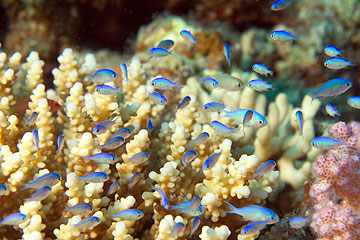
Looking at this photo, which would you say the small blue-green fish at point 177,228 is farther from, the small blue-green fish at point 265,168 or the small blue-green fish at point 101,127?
the small blue-green fish at point 101,127

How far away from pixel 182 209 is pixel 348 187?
1.63 m

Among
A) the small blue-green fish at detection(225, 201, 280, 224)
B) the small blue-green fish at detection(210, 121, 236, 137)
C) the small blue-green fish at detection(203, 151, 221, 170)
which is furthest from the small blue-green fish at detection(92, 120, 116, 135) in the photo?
the small blue-green fish at detection(225, 201, 280, 224)

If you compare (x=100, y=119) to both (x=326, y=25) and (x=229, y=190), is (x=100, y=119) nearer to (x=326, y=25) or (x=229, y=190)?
(x=229, y=190)

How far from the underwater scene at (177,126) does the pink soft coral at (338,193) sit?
0.01 meters

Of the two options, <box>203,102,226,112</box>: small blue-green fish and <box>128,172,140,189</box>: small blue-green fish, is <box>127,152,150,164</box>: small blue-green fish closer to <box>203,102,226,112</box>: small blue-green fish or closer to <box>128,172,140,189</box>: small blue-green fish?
<box>128,172,140,189</box>: small blue-green fish

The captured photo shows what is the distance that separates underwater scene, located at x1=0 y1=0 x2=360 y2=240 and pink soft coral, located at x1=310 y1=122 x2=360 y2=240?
1 cm

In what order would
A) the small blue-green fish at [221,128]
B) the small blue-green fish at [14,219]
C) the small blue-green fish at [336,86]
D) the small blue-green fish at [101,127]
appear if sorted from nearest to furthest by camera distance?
the small blue-green fish at [14,219] < the small blue-green fish at [101,127] < the small blue-green fish at [221,128] < the small blue-green fish at [336,86]

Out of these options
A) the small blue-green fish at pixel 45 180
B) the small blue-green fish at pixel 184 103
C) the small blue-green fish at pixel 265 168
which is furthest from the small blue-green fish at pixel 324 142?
the small blue-green fish at pixel 45 180

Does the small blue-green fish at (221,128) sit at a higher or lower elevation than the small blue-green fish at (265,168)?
higher

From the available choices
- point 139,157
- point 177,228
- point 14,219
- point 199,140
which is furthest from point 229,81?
point 14,219

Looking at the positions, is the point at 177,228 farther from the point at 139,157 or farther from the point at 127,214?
the point at 139,157

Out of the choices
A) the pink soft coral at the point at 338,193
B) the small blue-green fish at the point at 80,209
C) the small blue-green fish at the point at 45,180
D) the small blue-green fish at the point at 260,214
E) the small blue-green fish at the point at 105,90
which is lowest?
the pink soft coral at the point at 338,193

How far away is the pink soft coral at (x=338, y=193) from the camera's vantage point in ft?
8.39

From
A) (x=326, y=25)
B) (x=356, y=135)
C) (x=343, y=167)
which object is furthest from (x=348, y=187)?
(x=326, y=25)
